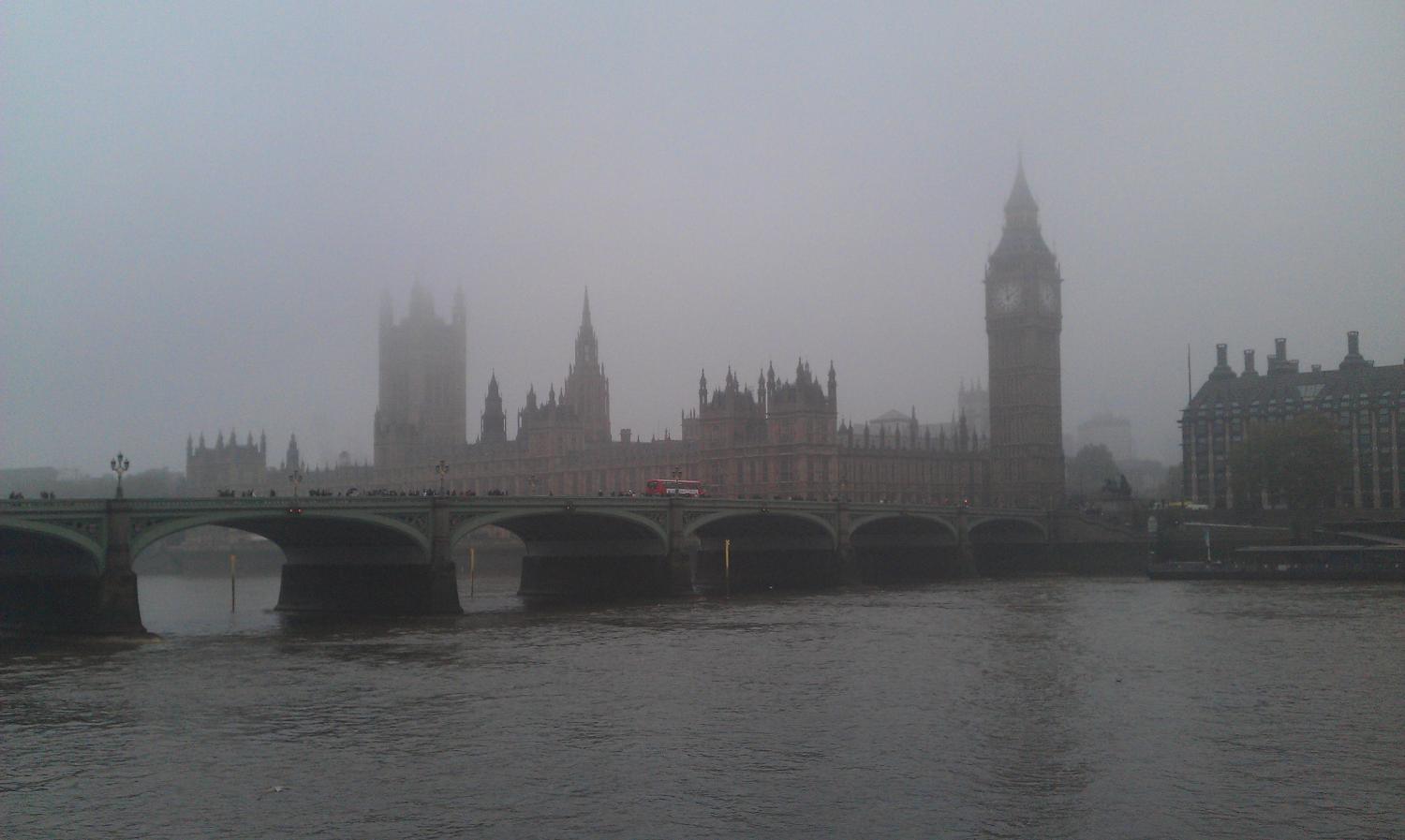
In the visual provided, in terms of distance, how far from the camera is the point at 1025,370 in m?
156

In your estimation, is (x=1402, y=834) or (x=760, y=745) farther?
(x=760, y=745)

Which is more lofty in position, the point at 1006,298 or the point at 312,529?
the point at 1006,298

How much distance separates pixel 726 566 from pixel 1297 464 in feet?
167

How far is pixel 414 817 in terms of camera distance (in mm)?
23453

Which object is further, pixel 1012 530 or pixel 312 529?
pixel 1012 530

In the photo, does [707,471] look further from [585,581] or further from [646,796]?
[646,796]

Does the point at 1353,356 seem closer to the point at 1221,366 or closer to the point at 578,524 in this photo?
the point at 1221,366

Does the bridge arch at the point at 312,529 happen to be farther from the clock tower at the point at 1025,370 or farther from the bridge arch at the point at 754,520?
the clock tower at the point at 1025,370

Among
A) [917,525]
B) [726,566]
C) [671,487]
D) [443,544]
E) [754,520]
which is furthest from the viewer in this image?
[917,525]

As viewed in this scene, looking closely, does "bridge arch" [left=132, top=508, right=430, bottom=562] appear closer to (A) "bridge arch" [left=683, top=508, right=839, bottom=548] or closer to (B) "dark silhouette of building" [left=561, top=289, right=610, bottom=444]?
(A) "bridge arch" [left=683, top=508, right=839, bottom=548]

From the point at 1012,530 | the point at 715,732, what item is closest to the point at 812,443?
the point at 1012,530

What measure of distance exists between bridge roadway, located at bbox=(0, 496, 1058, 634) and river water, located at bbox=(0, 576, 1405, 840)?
4403 mm

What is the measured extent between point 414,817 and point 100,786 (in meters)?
6.73

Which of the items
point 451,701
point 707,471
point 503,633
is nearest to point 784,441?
point 707,471
